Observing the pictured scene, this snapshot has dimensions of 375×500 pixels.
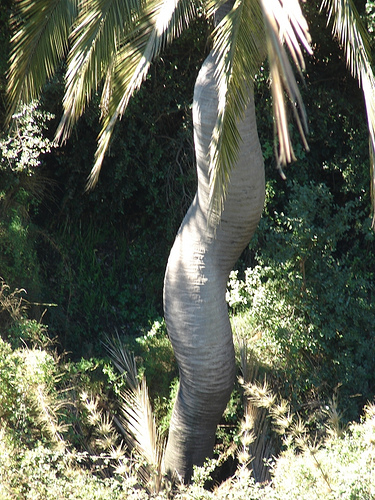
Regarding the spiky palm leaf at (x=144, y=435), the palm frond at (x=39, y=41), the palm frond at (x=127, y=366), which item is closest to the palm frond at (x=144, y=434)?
the spiky palm leaf at (x=144, y=435)

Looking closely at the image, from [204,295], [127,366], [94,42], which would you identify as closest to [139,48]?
[94,42]

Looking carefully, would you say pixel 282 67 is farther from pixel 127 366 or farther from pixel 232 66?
pixel 127 366

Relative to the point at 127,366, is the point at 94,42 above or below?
above

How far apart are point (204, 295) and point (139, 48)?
2.14 m

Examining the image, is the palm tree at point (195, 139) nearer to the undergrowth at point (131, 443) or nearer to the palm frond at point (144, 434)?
the palm frond at point (144, 434)

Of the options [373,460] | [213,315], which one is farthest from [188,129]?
[373,460]

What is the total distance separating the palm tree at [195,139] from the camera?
3.98 m

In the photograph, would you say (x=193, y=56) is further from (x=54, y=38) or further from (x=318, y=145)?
(x=54, y=38)

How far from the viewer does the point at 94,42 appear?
4.06 metres

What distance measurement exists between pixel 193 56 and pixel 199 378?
4621mm

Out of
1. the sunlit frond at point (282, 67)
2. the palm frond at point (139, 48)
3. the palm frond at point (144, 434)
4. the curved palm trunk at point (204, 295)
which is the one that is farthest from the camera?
the palm frond at point (144, 434)

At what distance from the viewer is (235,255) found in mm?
4531

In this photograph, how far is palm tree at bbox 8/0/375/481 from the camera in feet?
13.1

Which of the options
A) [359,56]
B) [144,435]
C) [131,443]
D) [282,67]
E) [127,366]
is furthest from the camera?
[127,366]
